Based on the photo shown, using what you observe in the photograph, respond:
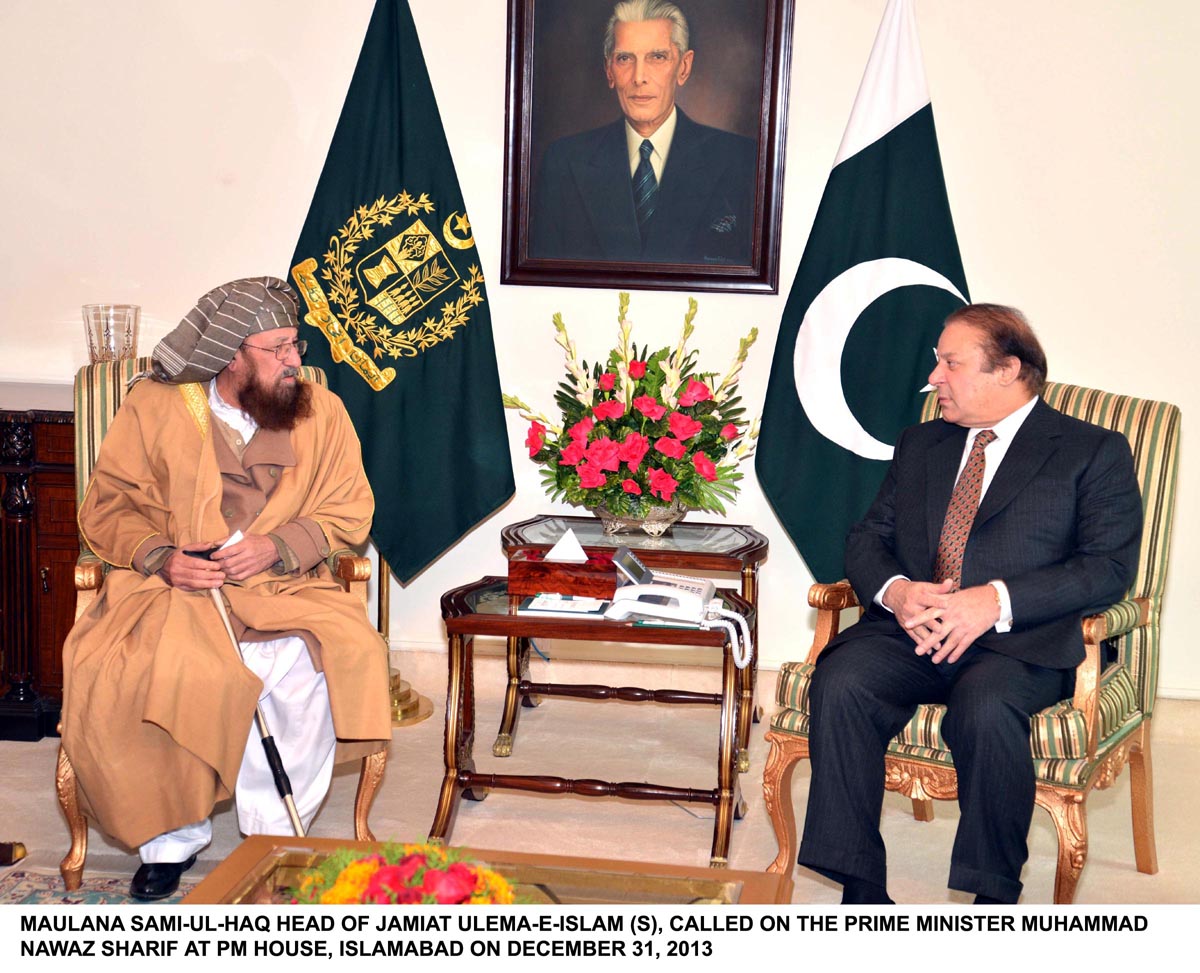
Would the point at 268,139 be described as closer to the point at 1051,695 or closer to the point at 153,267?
the point at 153,267

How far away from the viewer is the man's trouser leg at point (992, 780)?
2.65 m

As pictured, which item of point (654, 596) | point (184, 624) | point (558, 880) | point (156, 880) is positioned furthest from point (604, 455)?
point (558, 880)

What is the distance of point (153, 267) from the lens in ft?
15.7

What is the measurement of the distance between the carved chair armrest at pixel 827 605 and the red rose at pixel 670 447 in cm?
75

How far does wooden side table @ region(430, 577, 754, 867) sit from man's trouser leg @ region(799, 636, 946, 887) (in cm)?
40

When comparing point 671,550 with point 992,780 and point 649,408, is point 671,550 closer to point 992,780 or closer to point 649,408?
point 649,408

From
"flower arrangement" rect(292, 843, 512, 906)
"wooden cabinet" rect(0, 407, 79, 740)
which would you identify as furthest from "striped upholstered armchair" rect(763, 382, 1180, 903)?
"wooden cabinet" rect(0, 407, 79, 740)

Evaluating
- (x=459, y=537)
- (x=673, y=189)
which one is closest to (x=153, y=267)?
(x=459, y=537)

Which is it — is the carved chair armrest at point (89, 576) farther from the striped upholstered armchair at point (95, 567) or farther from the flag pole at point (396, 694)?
the flag pole at point (396, 694)

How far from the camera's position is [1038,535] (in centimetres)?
303

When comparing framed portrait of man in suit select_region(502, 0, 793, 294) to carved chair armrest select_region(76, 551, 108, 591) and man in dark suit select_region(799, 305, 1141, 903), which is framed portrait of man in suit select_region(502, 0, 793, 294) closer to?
man in dark suit select_region(799, 305, 1141, 903)

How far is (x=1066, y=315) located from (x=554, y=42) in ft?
7.06

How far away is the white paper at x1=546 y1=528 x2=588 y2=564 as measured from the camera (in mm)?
3385

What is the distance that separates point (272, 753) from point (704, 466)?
5.30 feet
